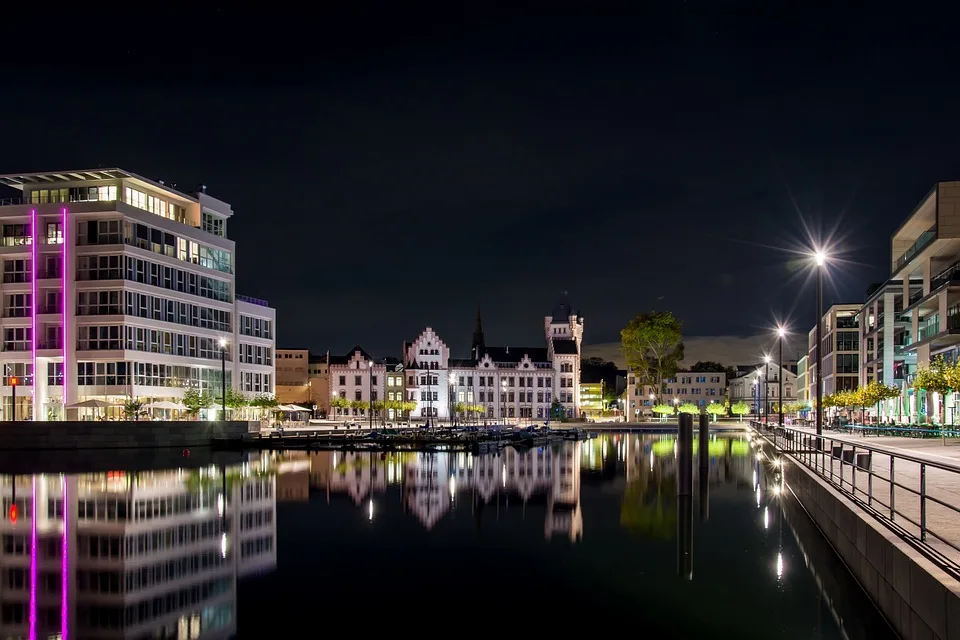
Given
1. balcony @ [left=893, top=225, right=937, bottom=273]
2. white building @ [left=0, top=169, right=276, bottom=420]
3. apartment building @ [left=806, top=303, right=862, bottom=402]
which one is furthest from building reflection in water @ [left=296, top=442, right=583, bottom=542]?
apartment building @ [left=806, top=303, right=862, bottom=402]

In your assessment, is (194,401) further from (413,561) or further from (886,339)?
(886,339)

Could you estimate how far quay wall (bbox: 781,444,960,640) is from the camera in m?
10.4

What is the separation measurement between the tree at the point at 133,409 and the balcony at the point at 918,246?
61138mm

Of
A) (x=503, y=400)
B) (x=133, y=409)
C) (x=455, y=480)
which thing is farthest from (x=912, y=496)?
(x=503, y=400)

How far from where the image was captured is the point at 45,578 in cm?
1850

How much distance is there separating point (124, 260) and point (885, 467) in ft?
194

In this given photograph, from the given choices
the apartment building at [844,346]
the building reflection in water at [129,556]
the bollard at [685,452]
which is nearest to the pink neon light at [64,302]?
the building reflection in water at [129,556]

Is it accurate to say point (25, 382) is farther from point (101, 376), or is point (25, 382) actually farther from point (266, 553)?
point (266, 553)

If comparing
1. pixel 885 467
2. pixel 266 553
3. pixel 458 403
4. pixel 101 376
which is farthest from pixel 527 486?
pixel 458 403

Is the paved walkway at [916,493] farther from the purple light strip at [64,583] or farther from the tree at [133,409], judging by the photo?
the tree at [133,409]

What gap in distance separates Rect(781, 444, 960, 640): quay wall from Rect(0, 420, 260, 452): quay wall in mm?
50832

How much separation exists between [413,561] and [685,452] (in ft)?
39.6

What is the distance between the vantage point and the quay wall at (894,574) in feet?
34.3

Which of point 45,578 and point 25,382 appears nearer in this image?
point 45,578
